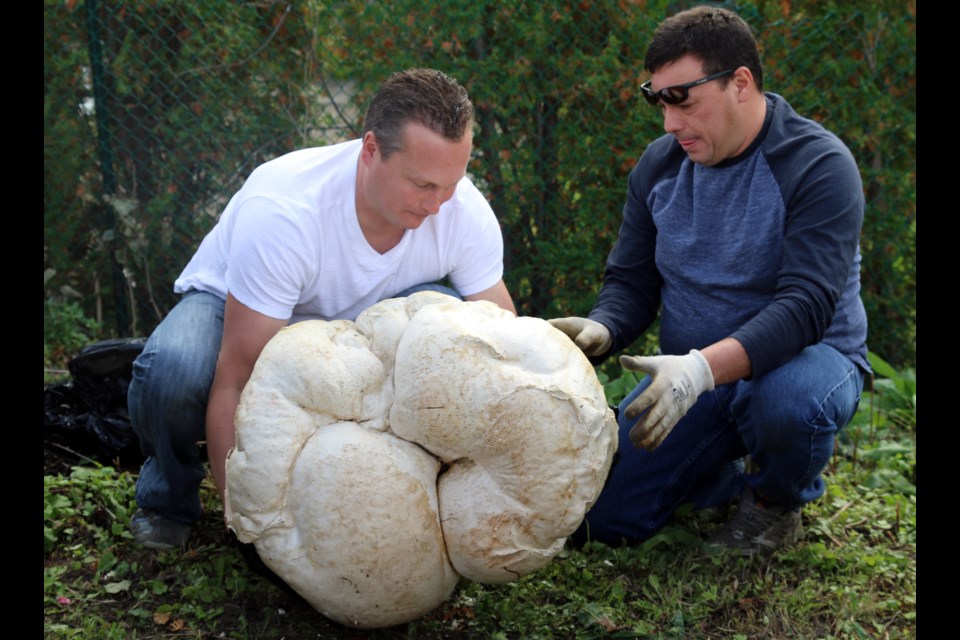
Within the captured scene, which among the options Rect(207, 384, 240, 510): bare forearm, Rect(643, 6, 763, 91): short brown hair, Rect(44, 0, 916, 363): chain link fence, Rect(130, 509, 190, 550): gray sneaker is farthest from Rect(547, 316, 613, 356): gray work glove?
Rect(44, 0, 916, 363): chain link fence

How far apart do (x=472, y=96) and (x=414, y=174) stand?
7.19ft

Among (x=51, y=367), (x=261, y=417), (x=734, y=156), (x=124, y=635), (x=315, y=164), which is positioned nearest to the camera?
(x=261, y=417)

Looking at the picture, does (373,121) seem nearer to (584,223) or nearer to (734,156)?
(734,156)

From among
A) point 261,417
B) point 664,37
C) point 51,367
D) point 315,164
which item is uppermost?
point 664,37

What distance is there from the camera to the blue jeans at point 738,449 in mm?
2859

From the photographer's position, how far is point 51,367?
185 inches

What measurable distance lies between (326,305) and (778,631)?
1.65m

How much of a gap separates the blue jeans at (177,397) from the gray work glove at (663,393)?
0.68m

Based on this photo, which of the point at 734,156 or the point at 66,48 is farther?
the point at 66,48

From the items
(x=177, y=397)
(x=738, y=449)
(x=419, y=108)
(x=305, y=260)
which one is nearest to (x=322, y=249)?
(x=305, y=260)

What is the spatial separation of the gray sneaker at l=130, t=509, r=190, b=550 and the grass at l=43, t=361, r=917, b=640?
34 mm

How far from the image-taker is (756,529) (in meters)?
3.08

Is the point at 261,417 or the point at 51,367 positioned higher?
the point at 261,417

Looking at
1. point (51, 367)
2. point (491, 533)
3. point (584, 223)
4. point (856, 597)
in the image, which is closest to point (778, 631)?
point (856, 597)
